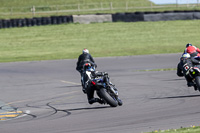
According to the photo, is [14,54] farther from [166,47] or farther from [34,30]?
[166,47]

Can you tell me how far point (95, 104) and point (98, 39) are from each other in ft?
80.7

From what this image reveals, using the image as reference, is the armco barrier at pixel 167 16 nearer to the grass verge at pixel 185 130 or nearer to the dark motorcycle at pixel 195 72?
the dark motorcycle at pixel 195 72

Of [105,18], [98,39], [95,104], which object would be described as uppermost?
[105,18]

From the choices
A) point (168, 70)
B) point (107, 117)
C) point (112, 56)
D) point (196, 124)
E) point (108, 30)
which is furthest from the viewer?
point (108, 30)

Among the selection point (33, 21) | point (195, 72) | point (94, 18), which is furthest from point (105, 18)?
point (195, 72)

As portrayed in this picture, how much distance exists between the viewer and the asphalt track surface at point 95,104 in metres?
9.45

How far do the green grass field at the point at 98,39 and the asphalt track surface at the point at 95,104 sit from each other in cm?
886

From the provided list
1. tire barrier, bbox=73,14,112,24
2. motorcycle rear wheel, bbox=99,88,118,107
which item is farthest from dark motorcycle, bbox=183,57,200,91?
tire barrier, bbox=73,14,112,24

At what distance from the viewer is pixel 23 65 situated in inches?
1015

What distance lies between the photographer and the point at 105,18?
40375 millimetres

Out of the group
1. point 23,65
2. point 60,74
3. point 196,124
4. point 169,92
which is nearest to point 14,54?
point 23,65

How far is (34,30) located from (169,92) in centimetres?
2613

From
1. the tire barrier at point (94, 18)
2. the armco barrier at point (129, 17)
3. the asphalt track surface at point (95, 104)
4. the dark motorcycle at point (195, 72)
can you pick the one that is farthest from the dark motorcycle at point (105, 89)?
the tire barrier at point (94, 18)

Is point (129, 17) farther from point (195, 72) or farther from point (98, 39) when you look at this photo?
point (195, 72)
